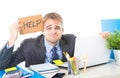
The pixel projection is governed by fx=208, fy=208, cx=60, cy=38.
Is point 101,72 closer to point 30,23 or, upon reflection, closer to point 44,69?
point 44,69

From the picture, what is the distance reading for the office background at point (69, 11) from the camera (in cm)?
258

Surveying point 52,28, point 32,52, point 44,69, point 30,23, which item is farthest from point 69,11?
point 44,69

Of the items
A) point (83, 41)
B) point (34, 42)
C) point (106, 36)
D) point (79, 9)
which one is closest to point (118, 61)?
point (106, 36)

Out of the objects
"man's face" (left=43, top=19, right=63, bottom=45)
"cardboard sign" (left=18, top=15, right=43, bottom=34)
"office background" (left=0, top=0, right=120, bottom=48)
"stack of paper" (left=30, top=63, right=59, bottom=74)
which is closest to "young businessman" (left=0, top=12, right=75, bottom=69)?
"man's face" (left=43, top=19, right=63, bottom=45)

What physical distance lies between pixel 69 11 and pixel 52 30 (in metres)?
1.02

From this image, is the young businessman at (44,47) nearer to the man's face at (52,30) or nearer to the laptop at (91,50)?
the man's face at (52,30)

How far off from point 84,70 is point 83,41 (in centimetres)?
23

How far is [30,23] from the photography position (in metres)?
1.76

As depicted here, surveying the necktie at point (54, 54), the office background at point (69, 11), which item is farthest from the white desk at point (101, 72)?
the office background at point (69, 11)

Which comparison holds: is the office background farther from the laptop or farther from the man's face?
the laptop

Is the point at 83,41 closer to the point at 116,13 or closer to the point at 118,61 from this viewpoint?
the point at 118,61

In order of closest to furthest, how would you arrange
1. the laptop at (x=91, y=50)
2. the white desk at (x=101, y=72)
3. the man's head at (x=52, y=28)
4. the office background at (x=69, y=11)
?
the white desk at (x=101, y=72)
the laptop at (x=91, y=50)
the man's head at (x=52, y=28)
the office background at (x=69, y=11)

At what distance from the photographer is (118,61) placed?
179 centimetres

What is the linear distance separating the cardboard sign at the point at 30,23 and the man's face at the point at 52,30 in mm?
187
